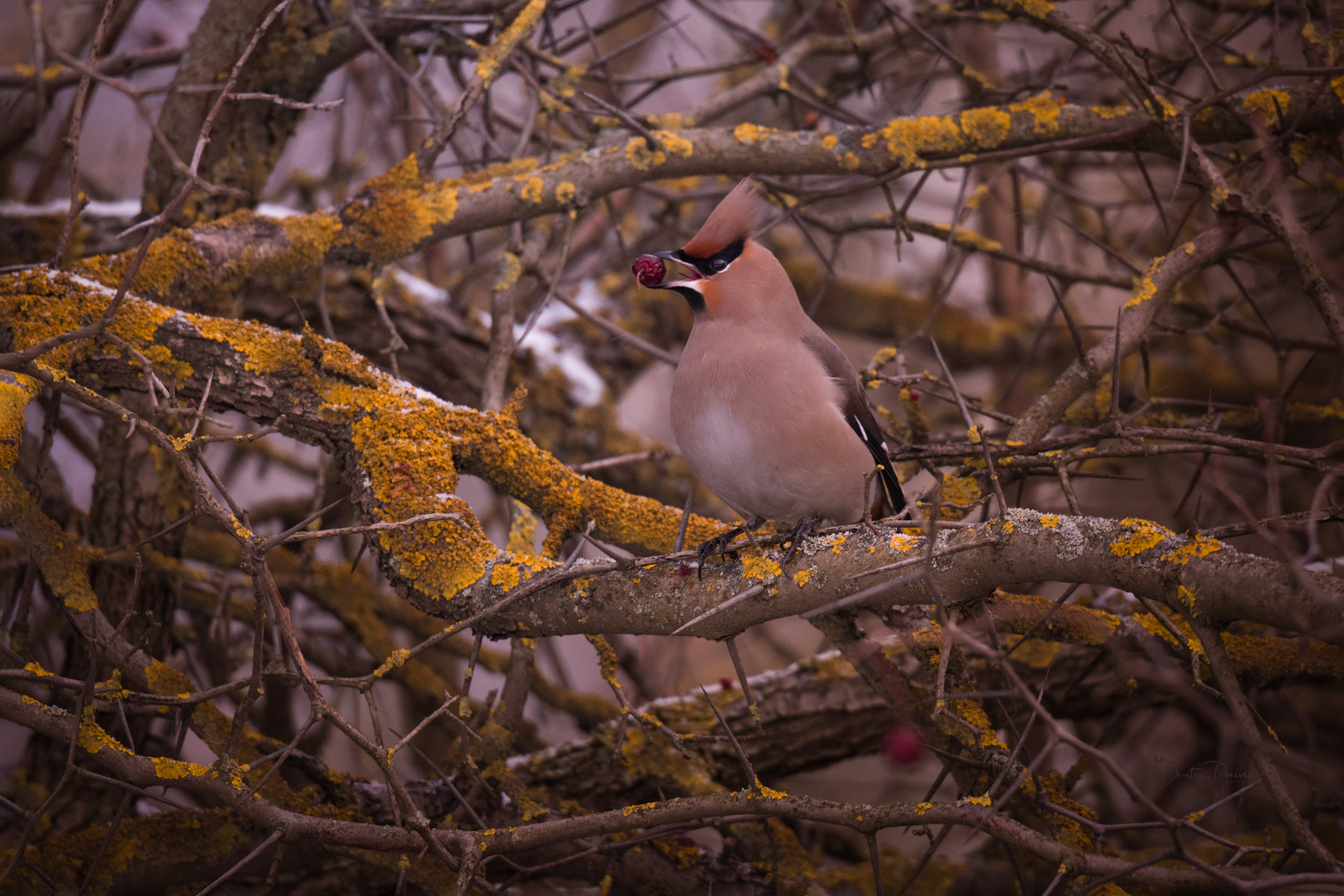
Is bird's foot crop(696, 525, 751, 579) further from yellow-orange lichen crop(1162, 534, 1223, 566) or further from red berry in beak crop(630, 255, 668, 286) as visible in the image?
yellow-orange lichen crop(1162, 534, 1223, 566)

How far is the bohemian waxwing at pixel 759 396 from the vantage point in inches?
98.3

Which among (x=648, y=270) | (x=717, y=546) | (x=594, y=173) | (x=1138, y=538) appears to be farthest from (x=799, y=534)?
(x=594, y=173)

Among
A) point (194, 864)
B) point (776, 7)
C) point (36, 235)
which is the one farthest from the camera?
point (776, 7)

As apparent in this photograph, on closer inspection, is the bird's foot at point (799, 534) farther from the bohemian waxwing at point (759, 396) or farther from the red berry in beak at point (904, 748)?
the red berry in beak at point (904, 748)

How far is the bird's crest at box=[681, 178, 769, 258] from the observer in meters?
2.74

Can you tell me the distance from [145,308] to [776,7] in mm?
4123

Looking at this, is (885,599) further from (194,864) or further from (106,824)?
(106,824)

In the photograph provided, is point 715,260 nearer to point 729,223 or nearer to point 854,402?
point 729,223

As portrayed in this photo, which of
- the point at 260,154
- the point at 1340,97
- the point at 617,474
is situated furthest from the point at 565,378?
the point at 1340,97

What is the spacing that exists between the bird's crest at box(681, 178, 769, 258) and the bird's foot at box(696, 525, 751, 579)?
81 cm

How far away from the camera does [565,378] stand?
4.65 metres

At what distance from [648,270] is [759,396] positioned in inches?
18.7

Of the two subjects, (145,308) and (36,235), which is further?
(36,235)

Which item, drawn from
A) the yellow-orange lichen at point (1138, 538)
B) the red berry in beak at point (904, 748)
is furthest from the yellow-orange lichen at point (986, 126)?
the red berry in beak at point (904, 748)
